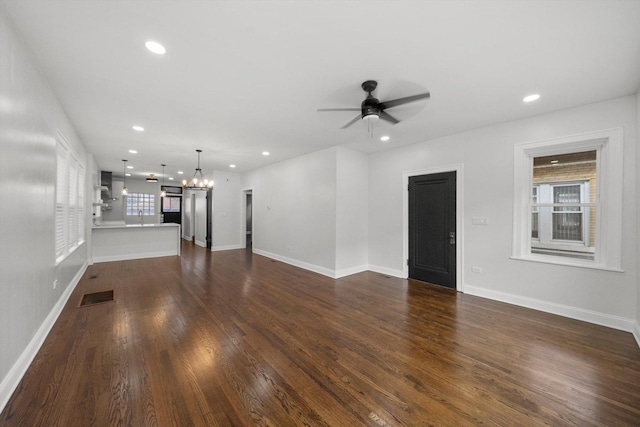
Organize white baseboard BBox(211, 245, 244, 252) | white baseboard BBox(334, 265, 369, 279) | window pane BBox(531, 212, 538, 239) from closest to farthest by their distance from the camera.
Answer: window pane BBox(531, 212, 538, 239) → white baseboard BBox(334, 265, 369, 279) → white baseboard BBox(211, 245, 244, 252)

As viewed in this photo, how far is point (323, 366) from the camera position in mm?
2182

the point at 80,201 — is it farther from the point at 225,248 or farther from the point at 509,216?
the point at 509,216

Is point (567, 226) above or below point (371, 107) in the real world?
below

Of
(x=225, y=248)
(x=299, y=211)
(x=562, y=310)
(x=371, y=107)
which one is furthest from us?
(x=225, y=248)

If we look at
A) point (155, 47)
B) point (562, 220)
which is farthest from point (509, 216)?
point (155, 47)

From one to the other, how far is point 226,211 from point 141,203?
535 cm

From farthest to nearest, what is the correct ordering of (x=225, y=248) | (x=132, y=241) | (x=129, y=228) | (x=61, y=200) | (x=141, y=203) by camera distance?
(x=141, y=203) < (x=225, y=248) < (x=132, y=241) < (x=129, y=228) < (x=61, y=200)

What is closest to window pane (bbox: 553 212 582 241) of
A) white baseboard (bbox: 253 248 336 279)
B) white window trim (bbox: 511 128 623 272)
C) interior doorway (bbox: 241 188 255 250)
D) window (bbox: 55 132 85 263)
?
white window trim (bbox: 511 128 623 272)

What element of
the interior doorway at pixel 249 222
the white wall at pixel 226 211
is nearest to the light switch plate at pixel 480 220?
the interior doorway at pixel 249 222

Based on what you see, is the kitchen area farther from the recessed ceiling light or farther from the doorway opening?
the recessed ceiling light

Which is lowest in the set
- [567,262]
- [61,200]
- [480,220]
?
[567,262]

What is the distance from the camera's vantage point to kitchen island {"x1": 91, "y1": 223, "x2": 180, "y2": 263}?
6360 millimetres

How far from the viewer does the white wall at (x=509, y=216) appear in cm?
289

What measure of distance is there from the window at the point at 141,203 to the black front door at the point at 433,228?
11282 millimetres
